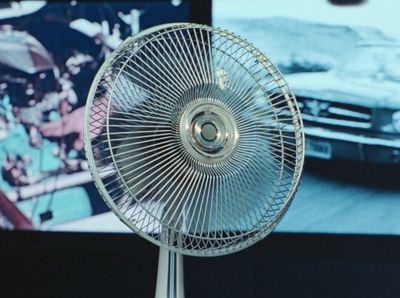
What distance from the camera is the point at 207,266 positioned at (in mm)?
1933

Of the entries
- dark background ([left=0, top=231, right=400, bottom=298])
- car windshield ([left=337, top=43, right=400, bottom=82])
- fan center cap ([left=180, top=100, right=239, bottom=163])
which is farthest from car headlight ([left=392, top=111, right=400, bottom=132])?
fan center cap ([left=180, top=100, right=239, bottom=163])

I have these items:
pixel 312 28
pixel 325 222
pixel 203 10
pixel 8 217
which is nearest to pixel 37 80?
pixel 8 217

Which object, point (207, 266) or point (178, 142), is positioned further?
point (207, 266)

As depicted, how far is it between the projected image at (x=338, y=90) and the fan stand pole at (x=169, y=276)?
71cm

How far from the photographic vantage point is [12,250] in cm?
195

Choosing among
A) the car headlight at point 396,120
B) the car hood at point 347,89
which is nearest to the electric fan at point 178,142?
the car hood at point 347,89

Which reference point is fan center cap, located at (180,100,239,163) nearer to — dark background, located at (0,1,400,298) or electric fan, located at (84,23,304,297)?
electric fan, located at (84,23,304,297)

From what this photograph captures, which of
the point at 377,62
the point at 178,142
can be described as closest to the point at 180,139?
the point at 178,142

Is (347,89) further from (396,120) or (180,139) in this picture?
(180,139)

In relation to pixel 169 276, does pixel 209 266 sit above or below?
above

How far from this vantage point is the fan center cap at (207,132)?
1.25m

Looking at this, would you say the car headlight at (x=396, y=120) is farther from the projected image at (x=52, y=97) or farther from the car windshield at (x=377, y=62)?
the projected image at (x=52, y=97)

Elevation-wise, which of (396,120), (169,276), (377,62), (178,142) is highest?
(377,62)

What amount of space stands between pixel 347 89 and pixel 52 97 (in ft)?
3.21
